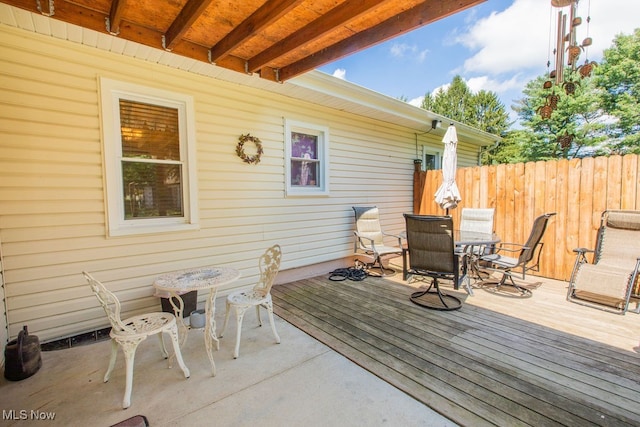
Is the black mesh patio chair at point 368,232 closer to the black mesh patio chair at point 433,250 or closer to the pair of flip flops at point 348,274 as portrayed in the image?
the pair of flip flops at point 348,274

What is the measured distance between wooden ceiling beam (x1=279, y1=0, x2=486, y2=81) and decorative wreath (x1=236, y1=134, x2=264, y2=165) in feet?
3.91

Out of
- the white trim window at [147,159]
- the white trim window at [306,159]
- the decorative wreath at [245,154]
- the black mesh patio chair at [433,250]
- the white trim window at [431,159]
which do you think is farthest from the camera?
the white trim window at [431,159]

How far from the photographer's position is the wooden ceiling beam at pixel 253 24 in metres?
2.18

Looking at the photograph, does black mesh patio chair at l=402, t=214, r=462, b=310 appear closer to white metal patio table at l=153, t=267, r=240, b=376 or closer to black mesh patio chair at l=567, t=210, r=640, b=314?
black mesh patio chair at l=567, t=210, r=640, b=314

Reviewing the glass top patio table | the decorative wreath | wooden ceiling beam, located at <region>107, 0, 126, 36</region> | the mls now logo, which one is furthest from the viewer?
the decorative wreath

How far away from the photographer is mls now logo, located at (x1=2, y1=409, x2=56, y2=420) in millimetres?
1835

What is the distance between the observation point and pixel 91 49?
2.86 meters

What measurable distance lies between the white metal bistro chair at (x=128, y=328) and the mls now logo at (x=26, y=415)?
37 centimetres

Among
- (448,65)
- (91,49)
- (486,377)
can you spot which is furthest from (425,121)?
(448,65)

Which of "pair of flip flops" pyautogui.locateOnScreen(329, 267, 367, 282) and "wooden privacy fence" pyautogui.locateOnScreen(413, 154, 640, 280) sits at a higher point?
"wooden privacy fence" pyautogui.locateOnScreen(413, 154, 640, 280)

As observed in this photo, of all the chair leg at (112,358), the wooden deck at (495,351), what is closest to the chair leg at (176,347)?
the chair leg at (112,358)

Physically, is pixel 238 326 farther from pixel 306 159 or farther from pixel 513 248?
pixel 513 248

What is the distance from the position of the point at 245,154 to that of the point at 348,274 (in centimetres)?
275

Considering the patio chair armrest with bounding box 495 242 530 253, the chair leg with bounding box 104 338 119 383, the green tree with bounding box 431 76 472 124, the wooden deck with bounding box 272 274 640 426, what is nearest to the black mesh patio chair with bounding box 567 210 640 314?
the wooden deck with bounding box 272 274 640 426
